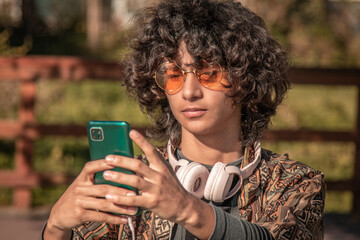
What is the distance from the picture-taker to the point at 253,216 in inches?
72.4

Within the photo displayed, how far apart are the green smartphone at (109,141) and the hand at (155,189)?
0.21 feet

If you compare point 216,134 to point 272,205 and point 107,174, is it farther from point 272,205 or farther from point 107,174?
point 107,174

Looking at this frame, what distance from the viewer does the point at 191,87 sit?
189 cm

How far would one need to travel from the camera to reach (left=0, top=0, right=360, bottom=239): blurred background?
17.4 ft

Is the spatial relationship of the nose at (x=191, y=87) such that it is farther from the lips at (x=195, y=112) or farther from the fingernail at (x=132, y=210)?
the fingernail at (x=132, y=210)

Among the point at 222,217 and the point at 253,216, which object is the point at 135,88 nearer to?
the point at 253,216

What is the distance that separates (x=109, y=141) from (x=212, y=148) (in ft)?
1.83

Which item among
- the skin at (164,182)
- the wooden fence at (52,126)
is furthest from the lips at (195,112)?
the wooden fence at (52,126)

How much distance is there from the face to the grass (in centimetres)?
355

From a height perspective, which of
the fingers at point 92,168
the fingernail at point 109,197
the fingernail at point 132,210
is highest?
the fingers at point 92,168

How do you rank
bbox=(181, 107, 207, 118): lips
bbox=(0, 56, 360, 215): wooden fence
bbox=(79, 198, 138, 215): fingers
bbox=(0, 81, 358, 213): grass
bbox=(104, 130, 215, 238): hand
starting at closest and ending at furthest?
bbox=(104, 130, 215, 238): hand
bbox=(79, 198, 138, 215): fingers
bbox=(181, 107, 207, 118): lips
bbox=(0, 56, 360, 215): wooden fence
bbox=(0, 81, 358, 213): grass

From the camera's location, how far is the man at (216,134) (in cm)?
167

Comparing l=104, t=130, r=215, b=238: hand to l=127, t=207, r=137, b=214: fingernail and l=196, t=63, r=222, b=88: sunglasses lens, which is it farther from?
l=196, t=63, r=222, b=88: sunglasses lens

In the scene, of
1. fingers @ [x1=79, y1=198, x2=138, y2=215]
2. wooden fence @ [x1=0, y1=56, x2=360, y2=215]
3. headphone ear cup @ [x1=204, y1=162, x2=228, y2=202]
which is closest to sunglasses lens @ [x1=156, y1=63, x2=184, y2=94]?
headphone ear cup @ [x1=204, y1=162, x2=228, y2=202]
